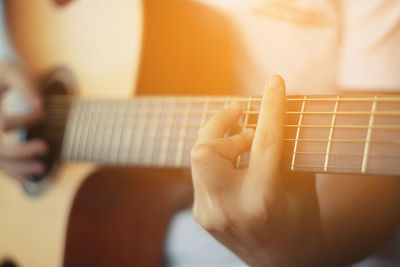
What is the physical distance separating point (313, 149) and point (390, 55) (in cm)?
37

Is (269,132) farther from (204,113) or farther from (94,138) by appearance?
(94,138)

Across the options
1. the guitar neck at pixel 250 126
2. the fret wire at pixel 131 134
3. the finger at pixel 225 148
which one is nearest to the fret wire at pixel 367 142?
the guitar neck at pixel 250 126

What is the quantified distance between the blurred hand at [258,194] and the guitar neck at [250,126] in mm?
18

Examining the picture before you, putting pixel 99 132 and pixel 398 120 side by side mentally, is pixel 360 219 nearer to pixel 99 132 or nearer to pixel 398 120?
pixel 398 120

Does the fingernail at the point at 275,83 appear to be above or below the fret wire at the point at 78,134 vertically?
above

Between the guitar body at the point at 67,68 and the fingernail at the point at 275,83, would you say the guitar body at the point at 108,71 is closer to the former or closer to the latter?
the guitar body at the point at 67,68

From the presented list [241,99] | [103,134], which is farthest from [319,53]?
[103,134]

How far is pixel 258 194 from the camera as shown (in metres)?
0.40

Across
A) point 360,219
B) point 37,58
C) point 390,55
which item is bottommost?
point 360,219

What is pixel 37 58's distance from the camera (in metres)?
0.86

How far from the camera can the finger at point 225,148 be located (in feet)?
1.30

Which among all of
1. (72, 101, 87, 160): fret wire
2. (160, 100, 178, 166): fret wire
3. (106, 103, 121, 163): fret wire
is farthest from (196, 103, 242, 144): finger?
(72, 101, 87, 160): fret wire

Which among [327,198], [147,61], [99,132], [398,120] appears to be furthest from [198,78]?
[398,120]

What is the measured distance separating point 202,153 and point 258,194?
76 millimetres
